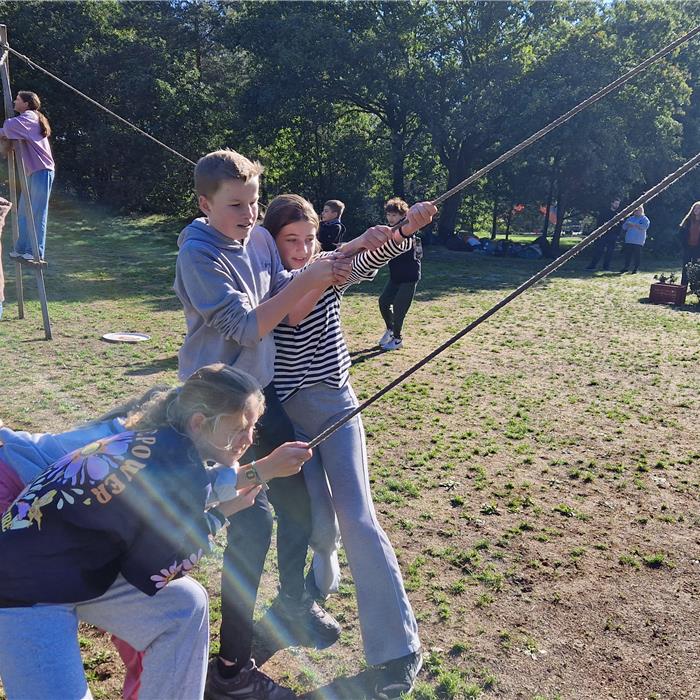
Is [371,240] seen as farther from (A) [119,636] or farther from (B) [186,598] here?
(A) [119,636]

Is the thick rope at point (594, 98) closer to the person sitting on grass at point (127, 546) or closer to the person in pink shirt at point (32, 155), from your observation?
the person sitting on grass at point (127, 546)

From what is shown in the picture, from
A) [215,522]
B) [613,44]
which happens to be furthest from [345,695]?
[613,44]

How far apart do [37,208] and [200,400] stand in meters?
7.24

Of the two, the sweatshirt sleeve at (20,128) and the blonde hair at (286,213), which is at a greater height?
the sweatshirt sleeve at (20,128)

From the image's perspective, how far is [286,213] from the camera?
2.78 meters

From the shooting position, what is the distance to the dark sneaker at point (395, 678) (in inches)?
103

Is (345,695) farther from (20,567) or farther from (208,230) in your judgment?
(208,230)

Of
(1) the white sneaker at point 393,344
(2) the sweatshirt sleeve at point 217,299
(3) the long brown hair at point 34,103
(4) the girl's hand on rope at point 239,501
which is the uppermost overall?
(3) the long brown hair at point 34,103

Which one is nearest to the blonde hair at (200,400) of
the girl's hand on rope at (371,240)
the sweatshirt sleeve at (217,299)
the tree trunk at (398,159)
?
the sweatshirt sleeve at (217,299)

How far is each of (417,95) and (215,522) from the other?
20.4 m

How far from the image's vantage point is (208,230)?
2.41m

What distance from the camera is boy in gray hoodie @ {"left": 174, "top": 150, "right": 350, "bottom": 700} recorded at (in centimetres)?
234

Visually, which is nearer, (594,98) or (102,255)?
(594,98)

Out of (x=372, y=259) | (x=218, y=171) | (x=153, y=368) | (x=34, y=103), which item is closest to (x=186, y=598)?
(x=218, y=171)
